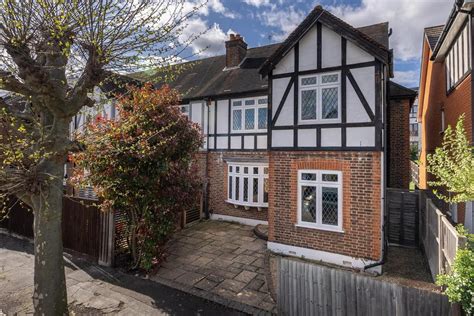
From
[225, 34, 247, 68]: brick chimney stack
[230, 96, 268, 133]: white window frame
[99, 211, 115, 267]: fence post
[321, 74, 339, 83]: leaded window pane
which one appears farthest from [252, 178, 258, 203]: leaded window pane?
[225, 34, 247, 68]: brick chimney stack

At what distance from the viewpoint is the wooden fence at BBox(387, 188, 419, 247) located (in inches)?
354

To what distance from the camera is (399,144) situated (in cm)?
1108

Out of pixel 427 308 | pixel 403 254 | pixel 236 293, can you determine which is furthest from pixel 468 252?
pixel 403 254

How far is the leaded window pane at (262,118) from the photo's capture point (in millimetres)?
10891

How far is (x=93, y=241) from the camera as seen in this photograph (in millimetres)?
7695

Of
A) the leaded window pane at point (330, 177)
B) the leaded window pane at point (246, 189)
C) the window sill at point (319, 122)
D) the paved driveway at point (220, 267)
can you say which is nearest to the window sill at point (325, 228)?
the leaded window pane at point (330, 177)

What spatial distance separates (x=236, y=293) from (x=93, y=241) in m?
4.39

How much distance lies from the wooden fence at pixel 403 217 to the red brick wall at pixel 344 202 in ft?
9.33

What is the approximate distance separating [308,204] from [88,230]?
6325mm

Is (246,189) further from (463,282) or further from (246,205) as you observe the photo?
(463,282)

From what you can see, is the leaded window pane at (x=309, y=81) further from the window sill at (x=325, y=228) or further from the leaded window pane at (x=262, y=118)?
the window sill at (x=325, y=228)

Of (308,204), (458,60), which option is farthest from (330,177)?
(458,60)

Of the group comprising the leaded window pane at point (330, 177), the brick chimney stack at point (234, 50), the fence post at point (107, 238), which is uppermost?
the brick chimney stack at point (234, 50)

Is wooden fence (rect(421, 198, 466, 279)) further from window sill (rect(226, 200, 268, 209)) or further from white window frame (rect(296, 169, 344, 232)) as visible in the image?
window sill (rect(226, 200, 268, 209))
